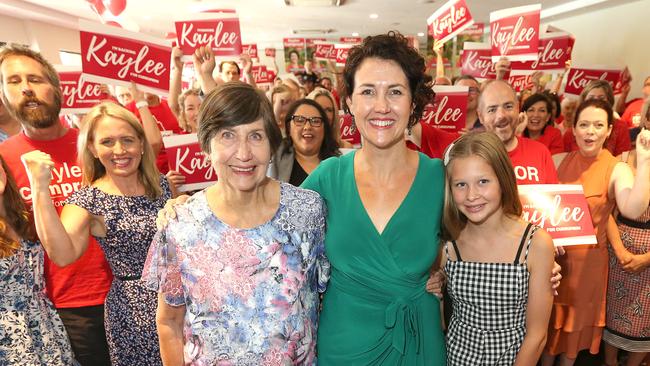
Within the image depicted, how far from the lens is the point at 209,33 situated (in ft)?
12.1

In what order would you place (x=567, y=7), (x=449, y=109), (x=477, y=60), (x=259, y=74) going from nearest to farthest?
(x=449, y=109), (x=477, y=60), (x=259, y=74), (x=567, y=7)

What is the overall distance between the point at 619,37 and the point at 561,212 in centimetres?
1022

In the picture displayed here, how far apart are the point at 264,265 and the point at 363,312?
1.57ft

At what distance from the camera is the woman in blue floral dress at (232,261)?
133 centimetres

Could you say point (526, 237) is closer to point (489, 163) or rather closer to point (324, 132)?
point (489, 163)

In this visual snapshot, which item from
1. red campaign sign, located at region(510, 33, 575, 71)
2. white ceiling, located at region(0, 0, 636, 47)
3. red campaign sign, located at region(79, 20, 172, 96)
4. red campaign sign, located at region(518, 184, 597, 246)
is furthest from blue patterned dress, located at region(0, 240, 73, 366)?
white ceiling, located at region(0, 0, 636, 47)

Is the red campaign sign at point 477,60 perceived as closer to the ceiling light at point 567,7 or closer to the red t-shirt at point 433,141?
the red t-shirt at point 433,141

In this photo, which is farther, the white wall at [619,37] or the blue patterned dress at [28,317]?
the white wall at [619,37]

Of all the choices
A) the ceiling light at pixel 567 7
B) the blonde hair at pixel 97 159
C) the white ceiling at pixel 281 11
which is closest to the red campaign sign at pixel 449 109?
the blonde hair at pixel 97 159

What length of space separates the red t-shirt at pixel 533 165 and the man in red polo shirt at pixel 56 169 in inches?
93.9

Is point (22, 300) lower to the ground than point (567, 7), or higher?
lower

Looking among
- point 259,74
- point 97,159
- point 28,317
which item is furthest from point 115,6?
point 28,317

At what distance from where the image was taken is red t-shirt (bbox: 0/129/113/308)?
2082mm

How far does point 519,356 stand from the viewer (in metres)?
1.73
